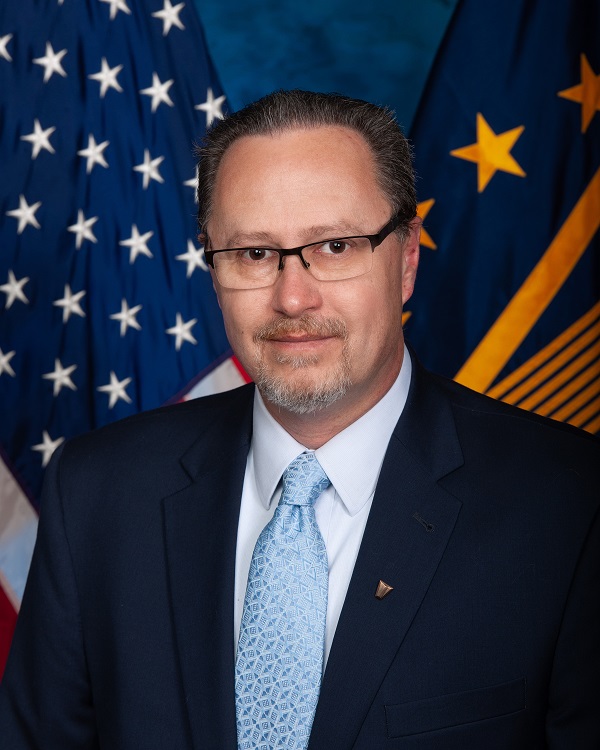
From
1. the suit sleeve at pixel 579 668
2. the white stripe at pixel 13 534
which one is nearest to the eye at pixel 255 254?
the suit sleeve at pixel 579 668

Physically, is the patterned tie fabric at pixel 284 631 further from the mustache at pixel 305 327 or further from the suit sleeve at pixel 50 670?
the suit sleeve at pixel 50 670

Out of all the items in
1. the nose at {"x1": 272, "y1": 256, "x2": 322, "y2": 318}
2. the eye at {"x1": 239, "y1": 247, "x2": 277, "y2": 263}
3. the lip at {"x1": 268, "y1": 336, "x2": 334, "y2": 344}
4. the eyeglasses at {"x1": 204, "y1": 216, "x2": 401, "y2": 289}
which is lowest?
the lip at {"x1": 268, "y1": 336, "x2": 334, "y2": 344}

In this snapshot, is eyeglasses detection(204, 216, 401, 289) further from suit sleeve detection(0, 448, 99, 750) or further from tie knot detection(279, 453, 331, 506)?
suit sleeve detection(0, 448, 99, 750)

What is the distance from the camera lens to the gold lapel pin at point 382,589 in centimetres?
210

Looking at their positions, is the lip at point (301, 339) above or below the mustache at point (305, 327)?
below

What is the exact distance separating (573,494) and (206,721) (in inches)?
37.0

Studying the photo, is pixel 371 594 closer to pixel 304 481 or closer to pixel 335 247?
pixel 304 481

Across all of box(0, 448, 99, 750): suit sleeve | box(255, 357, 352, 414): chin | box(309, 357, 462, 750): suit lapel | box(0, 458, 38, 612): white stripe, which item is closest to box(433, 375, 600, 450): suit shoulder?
box(309, 357, 462, 750): suit lapel

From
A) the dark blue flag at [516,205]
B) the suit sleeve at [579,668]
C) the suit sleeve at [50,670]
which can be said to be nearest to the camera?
the suit sleeve at [579,668]

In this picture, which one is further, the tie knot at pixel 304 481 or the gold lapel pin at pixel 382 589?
the tie knot at pixel 304 481

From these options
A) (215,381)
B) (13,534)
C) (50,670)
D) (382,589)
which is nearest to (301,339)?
(382,589)

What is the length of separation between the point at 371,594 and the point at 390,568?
0.23 ft

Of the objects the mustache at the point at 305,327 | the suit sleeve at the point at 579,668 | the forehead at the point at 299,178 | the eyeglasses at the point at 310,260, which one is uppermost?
the forehead at the point at 299,178

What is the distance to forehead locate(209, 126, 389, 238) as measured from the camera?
2.21 metres
